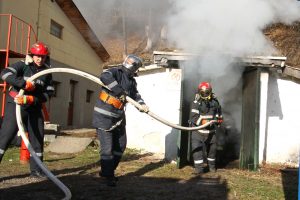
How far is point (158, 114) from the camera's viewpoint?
399 inches

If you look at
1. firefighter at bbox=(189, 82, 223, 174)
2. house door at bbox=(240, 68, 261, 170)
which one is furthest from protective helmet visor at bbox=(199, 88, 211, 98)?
house door at bbox=(240, 68, 261, 170)

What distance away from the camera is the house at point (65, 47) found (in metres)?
14.7

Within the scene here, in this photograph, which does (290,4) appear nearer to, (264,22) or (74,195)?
(264,22)

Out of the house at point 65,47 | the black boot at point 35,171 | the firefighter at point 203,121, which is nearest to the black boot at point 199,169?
the firefighter at point 203,121

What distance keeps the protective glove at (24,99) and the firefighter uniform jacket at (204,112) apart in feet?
11.1

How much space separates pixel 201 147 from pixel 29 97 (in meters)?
3.68

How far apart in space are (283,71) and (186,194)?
4.60 metres

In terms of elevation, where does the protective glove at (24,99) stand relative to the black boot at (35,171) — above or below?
above

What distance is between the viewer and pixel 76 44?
19781mm

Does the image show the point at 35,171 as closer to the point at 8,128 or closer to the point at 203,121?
the point at 8,128

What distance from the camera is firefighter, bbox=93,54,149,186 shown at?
5871mm

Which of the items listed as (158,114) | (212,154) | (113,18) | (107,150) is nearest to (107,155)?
(107,150)

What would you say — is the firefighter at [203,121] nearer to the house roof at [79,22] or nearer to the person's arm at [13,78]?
the person's arm at [13,78]

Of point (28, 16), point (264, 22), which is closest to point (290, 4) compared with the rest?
point (264, 22)
